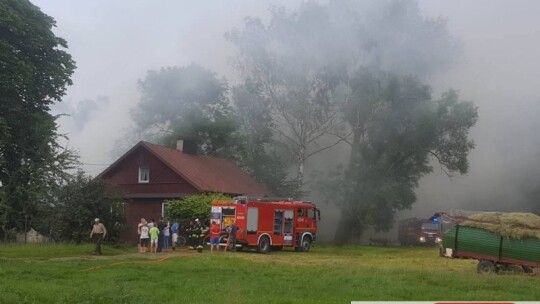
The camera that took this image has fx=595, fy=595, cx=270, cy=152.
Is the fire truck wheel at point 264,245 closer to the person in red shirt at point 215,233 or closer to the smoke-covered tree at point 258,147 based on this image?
the person in red shirt at point 215,233

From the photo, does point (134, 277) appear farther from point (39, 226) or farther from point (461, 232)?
point (39, 226)

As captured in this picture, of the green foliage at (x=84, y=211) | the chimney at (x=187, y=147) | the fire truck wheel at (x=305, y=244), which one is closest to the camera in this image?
the green foliage at (x=84, y=211)

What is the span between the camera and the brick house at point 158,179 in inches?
1214

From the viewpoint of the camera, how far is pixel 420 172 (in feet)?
138

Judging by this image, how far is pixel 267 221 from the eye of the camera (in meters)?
25.8

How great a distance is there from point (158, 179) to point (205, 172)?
2.62 m

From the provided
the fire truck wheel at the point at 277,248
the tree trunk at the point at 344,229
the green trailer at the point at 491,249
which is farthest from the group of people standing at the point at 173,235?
the tree trunk at the point at 344,229

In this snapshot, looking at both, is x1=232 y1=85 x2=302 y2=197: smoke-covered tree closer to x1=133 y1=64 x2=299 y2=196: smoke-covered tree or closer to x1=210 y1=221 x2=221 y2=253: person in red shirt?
x1=133 y1=64 x2=299 y2=196: smoke-covered tree

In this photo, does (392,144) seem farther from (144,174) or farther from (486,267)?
(486,267)

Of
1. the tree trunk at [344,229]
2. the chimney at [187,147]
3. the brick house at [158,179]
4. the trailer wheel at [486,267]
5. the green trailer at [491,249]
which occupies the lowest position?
the tree trunk at [344,229]

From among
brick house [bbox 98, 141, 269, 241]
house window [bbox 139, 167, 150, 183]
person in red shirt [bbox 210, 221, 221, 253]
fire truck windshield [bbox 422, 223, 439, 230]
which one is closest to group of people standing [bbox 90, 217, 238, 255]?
person in red shirt [bbox 210, 221, 221, 253]

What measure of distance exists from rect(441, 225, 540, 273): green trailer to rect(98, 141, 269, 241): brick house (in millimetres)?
15028

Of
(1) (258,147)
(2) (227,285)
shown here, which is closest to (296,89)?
(1) (258,147)

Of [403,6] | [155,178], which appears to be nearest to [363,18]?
[403,6]
